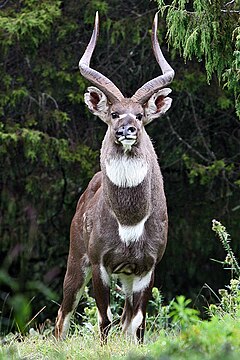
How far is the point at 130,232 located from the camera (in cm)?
732

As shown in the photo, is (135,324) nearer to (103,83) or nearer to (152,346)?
(103,83)

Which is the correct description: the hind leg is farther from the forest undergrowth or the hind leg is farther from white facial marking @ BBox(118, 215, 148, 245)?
white facial marking @ BBox(118, 215, 148, 245)

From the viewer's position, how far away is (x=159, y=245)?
742 cm

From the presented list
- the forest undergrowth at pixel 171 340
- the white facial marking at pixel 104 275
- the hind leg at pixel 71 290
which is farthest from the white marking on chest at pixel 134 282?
the hind leg at pixel 71 290

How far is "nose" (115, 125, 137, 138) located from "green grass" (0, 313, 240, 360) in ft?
4.74

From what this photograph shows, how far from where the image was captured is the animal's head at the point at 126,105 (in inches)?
283

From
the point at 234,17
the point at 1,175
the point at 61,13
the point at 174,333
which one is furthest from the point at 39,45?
the point at 174,333

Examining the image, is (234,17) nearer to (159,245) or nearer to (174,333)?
(159,245)

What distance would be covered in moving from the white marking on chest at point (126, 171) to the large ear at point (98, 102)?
45 cm

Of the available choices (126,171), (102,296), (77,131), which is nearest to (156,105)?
(126,171)

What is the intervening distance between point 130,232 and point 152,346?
2.08 m

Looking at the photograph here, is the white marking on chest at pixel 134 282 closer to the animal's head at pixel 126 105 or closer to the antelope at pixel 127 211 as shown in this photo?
the antelope at pixel 127 211

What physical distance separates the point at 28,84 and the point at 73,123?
79cm

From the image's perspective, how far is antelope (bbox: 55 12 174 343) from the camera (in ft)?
24.0
